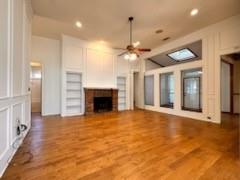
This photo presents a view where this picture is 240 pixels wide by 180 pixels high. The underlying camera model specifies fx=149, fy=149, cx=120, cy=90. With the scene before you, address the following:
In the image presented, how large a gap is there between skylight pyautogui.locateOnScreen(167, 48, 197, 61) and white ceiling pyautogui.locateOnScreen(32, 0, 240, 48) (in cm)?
154

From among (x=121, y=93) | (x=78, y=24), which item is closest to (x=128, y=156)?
(x=78, y=24)

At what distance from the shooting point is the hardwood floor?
2.02 meters

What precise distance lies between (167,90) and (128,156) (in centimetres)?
568

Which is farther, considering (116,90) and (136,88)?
(136,88)

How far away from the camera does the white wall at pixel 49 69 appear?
653cm

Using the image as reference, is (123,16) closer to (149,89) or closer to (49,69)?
(49,69)

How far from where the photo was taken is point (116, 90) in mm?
7750

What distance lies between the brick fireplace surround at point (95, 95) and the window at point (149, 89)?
207 cm

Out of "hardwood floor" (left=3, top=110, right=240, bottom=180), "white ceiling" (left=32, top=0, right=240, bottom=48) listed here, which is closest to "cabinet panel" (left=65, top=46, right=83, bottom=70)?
"white ceiling" (left=32, top=0, right=240, bottom=48)

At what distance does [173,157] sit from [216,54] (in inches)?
171

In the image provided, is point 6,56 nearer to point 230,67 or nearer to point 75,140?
point 75,140

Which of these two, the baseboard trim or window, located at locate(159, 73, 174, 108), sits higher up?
window, located at locate(159, 73, 174, 108)

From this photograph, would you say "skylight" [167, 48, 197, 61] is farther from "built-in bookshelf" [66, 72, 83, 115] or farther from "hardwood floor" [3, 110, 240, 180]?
"built-in bookshelf" [66, 72, 83, 115]

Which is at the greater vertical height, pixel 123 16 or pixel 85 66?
pixel 123 16
